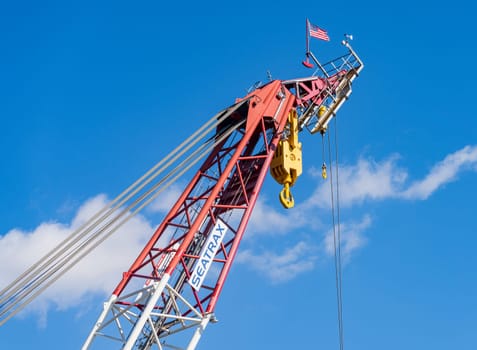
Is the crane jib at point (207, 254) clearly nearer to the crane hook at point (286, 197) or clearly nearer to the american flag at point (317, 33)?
the crane hook at point (286, 197)

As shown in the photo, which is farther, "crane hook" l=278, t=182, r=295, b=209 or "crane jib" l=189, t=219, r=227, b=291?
"crane hook" l=278, t=182, r=295, b=209

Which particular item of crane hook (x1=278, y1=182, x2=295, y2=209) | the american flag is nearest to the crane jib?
crane hook (x1=278, y1=182, x2=295, y2=209)

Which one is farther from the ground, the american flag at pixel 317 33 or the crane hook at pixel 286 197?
the american flag at pixel 317 33

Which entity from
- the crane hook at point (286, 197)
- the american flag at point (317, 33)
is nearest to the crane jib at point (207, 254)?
the crane hook at point (286, 197)

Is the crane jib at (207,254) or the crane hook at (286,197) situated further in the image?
the crane hook at (286,197)

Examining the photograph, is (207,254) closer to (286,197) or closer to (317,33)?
(286,197)

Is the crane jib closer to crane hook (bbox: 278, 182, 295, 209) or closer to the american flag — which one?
crane hook (bbox: 278, 182, 295, 209)

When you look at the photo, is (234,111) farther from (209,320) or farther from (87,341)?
(87,341)

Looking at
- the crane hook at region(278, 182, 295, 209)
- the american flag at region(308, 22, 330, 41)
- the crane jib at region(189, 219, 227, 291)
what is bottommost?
the crane jib at region(189, 219, 227, 291)

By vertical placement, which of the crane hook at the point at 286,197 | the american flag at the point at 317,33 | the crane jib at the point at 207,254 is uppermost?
the american flag at the point at 317,33

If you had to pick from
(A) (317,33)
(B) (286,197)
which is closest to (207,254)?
(B) (286,197)

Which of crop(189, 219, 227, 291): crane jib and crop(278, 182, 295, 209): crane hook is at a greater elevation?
crop(278, 182, 295, 209): crane hook

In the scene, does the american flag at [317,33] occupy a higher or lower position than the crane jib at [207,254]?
higher

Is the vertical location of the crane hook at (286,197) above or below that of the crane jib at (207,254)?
above
